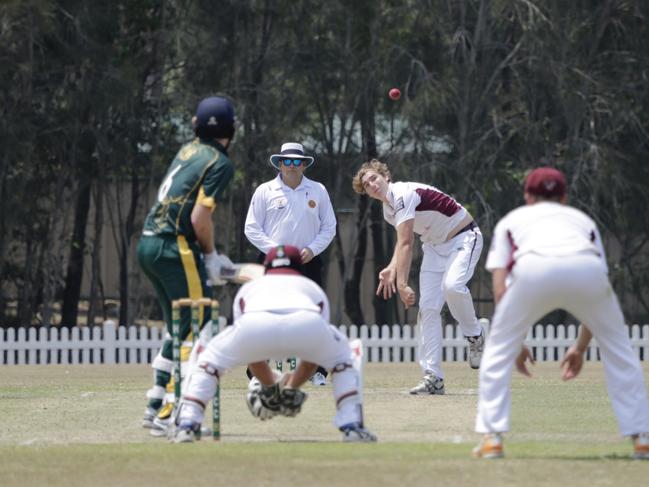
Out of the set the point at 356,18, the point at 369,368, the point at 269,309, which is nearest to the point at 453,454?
the point at 269,309

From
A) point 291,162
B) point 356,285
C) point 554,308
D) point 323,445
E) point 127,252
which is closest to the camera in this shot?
point 554,308

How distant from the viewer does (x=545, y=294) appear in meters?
8.30

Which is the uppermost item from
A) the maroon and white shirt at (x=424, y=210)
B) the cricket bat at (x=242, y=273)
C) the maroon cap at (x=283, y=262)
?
the maroon and white shirt at (x=424, y=210)

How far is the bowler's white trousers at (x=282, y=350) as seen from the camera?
9031 mm

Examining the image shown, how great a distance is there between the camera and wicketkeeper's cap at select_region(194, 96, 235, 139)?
1026 centimetres

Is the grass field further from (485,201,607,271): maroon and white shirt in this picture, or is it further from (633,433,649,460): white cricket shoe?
(485,201,607,271): maroon and white shirt

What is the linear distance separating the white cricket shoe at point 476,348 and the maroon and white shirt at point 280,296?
5218 mm

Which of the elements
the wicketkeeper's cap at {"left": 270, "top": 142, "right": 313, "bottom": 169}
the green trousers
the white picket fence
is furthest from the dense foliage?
the green trousers

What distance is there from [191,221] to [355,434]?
184 centimetres

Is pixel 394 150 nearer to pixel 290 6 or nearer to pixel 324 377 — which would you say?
pixel 290 6

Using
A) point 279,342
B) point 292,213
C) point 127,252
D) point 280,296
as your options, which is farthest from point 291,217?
point 127,252

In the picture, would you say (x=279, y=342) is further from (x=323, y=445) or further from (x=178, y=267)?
(x=178, y=267)

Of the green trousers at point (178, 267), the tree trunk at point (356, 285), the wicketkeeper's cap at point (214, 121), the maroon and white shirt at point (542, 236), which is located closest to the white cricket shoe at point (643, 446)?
the maroon and white shirt at point (542, 236)

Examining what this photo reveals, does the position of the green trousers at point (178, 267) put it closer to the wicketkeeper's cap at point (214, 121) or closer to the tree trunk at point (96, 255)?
the wicketkeeper's cap at point (214, 121)
